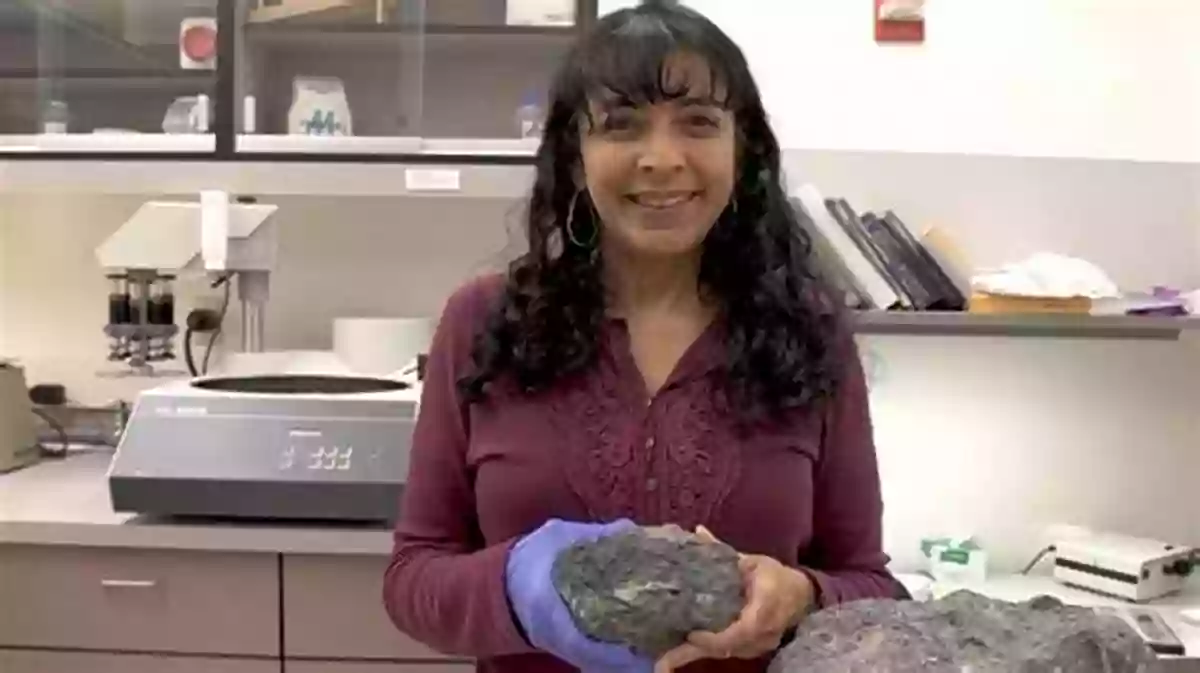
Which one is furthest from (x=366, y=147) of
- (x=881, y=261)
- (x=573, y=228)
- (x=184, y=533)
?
(x=573, y=228)

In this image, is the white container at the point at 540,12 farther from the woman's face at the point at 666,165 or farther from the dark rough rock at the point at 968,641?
the dark rough rock at the point at 968,641

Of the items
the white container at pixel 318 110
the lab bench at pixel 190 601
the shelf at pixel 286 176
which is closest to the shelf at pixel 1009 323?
the lab bench at pixel 190 601

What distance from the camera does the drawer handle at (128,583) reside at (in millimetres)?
1833

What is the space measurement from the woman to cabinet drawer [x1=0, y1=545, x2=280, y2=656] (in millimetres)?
880

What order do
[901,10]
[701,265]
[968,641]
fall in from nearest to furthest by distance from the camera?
[968,641] → [701,265] → [901,10]

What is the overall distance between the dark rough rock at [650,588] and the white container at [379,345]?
151 cm

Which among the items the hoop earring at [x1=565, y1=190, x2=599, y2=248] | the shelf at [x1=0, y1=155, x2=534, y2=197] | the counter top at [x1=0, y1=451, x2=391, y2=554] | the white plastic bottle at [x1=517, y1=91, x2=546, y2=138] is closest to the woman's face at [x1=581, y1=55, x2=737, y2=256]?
the hoop earring at [x1=565, y1=190, x2=599, y2=248]

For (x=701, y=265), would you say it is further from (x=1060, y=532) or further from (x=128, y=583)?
(x=1060, y=532)

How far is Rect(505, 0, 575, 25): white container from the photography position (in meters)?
2.30

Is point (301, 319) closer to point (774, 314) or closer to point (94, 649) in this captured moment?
point (94, 649)

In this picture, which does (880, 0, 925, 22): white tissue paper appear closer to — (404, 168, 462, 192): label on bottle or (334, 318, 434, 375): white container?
(404, 168, 462, 192): label on bottle

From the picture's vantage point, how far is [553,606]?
2.75 feet

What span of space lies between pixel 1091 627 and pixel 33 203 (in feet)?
7.54

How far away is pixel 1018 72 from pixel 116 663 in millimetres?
1698
